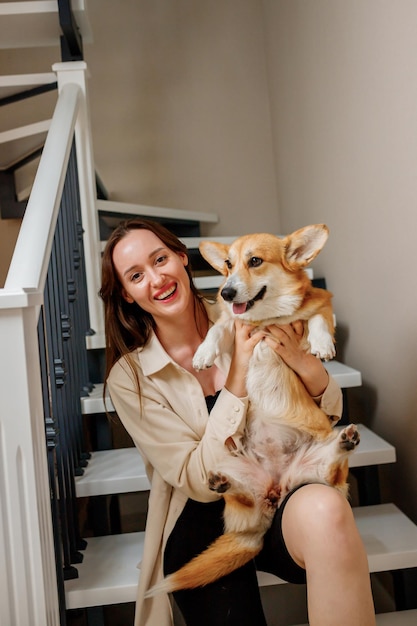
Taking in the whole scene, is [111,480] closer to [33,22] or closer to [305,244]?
[305,244]

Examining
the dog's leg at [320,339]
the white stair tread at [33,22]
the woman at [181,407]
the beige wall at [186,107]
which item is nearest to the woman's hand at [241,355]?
the woman at [181,407]

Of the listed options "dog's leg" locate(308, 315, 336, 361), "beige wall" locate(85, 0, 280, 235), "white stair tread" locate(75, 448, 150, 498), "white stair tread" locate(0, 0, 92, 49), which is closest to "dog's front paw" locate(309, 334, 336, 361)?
"dog's leg" locate(308, 315, 336, 361)

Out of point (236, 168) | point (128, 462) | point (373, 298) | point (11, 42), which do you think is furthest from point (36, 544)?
point (236, 168)

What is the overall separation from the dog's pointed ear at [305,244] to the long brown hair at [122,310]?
0.29 metres

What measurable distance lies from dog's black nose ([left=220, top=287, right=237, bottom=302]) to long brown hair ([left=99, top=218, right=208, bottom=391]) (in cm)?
25

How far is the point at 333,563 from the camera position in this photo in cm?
116

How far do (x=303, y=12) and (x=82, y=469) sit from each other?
81.9 inches

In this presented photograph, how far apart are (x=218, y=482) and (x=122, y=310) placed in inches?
20.8

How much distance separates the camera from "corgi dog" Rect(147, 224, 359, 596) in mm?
1346

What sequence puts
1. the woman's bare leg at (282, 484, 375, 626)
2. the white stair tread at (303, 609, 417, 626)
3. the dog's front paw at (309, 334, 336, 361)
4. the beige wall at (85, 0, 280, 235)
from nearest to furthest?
the woman's bare leg at (282, 484, 375, 626) < the dog's front paw at (309, 334, 336, 361) < the white stair tread at (303, 609, 417, 626) < the beige wall at (85, 0, 280, 235)

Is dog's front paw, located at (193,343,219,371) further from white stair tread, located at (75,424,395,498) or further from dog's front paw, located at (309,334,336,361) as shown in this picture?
white stair tread, located at (75,424,395,498)

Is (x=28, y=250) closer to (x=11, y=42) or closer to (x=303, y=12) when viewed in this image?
(x=11, y=42)

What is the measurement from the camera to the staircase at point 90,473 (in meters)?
1.23

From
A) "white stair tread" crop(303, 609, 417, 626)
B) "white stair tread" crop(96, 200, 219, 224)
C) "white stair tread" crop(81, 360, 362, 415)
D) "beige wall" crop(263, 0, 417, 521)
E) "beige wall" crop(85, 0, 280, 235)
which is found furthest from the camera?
"beige wall" crop(85, 0, 280, 235)
